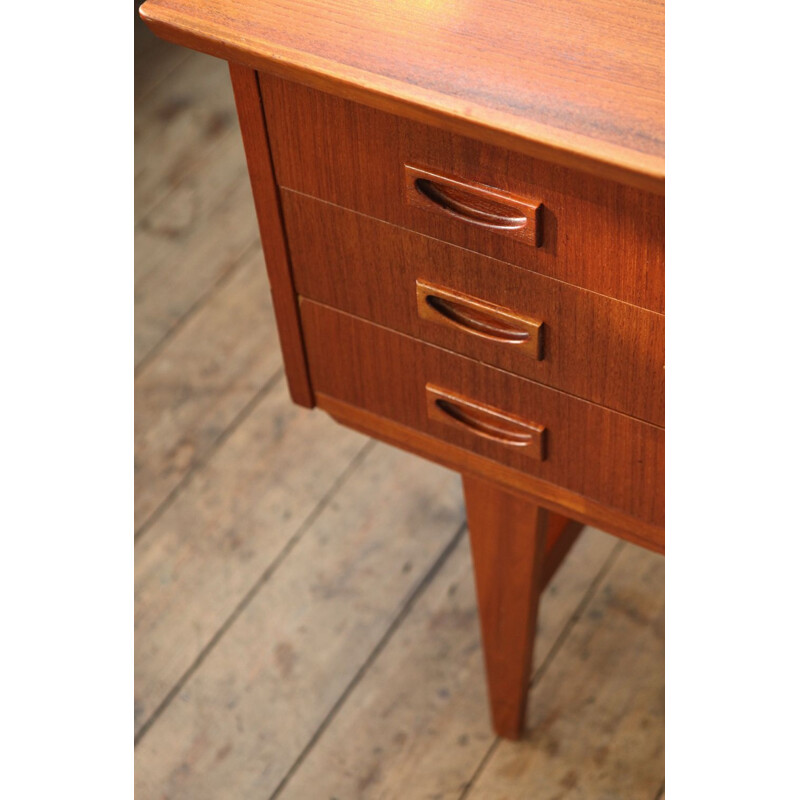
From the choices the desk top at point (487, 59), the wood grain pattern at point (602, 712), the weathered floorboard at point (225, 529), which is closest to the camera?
the desk top at point (487, 59)

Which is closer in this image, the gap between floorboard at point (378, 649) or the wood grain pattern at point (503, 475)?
the wood grain pattern at point (503, 475)

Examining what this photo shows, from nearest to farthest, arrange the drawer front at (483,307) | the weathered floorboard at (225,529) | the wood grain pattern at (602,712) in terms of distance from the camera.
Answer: the drawer front at (483,307) → the wood grain pattern at (602,712) → the weathered floorboard at (225,529)

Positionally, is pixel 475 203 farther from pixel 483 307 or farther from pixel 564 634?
pixel 564 634

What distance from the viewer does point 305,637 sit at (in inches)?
54.1

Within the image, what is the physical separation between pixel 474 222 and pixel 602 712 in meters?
0.77

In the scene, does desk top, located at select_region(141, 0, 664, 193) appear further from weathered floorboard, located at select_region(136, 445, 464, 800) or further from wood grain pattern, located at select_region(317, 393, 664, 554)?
weathered floorboard, located at select_region(136, 445, 464, 800)

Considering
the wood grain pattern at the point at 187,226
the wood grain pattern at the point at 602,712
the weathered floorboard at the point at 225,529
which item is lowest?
the wood grain pattern at the point at 602,712

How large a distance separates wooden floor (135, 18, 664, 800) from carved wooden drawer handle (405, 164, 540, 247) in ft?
2.46

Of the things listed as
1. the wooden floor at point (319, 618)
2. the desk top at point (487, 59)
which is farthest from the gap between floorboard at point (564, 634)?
the desk top at point (487, 59)

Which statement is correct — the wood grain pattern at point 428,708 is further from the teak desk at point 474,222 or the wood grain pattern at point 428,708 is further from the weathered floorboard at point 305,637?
the teak desk at point 474,222

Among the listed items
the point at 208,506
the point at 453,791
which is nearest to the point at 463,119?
the point at 453,791

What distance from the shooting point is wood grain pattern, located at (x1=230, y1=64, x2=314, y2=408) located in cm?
76

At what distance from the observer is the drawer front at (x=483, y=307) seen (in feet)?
2.40

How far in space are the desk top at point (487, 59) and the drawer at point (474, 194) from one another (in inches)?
1.8
